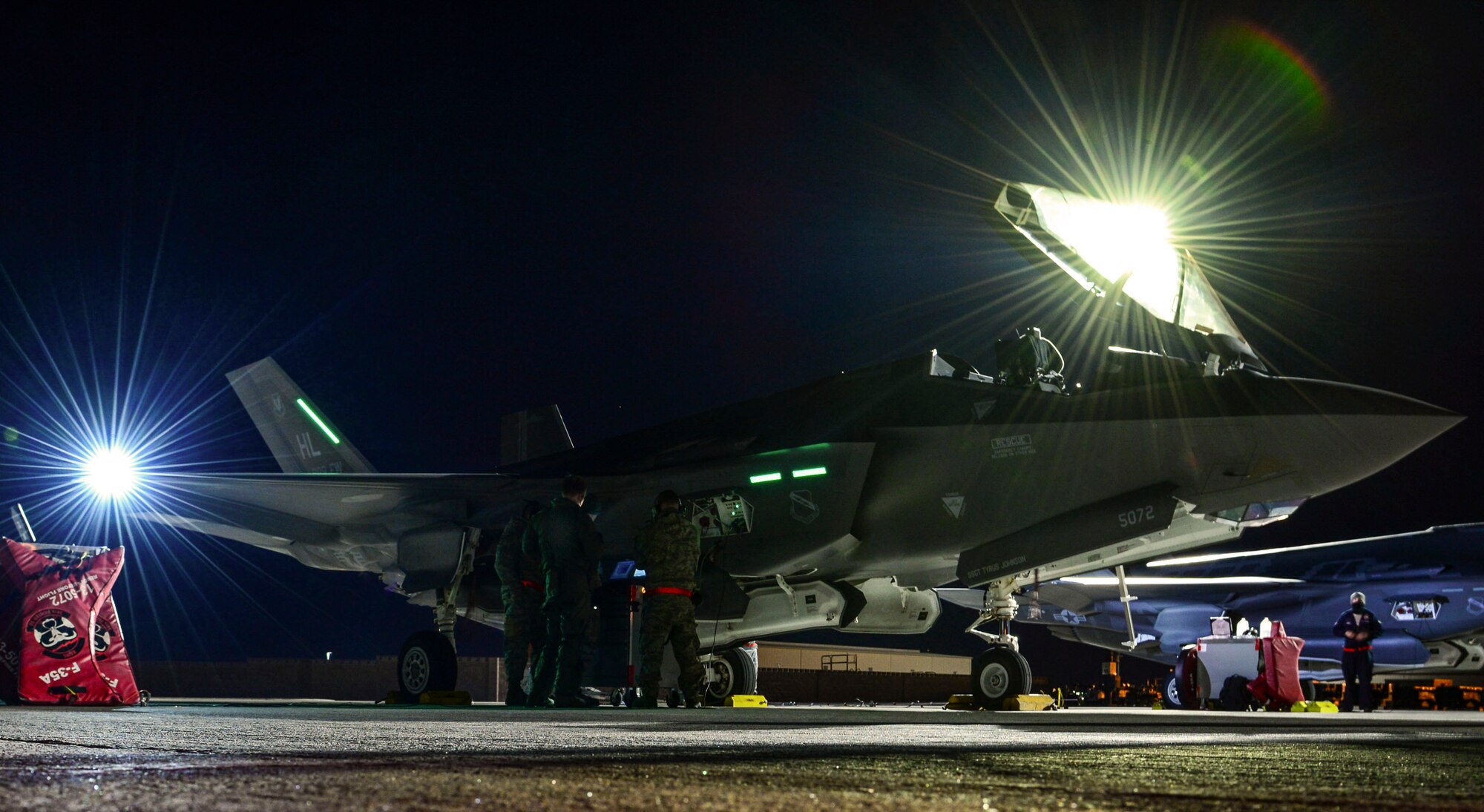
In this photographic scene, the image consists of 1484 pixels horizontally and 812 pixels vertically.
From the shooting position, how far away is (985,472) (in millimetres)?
8508

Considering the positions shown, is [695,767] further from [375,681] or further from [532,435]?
[375,681]

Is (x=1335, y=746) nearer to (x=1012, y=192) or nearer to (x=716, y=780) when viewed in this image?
(x=716, y=780)

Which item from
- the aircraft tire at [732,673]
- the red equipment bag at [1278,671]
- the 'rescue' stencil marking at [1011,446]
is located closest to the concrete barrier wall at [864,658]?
the red equipment bag at [1278,671]

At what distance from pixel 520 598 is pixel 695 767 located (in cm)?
629

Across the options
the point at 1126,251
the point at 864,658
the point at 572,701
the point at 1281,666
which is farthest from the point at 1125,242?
the point at 864,658

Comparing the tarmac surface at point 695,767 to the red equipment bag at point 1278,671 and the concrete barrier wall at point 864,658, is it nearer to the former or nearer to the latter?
the red equipment bag at point 1278,671

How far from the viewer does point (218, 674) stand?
89.9 feet

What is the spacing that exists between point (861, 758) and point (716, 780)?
2.46 ft

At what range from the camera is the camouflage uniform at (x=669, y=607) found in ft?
23.9

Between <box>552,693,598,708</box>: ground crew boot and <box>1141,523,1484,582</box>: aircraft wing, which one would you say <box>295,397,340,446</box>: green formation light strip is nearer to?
<box>552,693,598,708</box>: ground crew boot

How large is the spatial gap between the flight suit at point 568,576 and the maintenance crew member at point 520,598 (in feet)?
2.04

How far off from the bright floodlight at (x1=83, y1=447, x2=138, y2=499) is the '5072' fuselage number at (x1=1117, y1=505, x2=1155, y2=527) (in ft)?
30.0

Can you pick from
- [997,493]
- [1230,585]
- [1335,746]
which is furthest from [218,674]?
[1335,746]

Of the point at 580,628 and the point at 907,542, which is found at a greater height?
the point at 907,542
